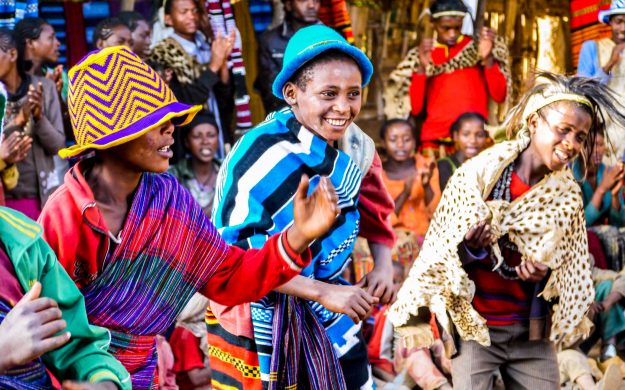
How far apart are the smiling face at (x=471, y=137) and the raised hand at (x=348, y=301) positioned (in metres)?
4.65

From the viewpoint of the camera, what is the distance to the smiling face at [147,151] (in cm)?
302

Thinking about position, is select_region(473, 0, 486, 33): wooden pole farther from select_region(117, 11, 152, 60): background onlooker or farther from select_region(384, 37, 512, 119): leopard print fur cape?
select_region(117, 11, 152, 60): background onlooker

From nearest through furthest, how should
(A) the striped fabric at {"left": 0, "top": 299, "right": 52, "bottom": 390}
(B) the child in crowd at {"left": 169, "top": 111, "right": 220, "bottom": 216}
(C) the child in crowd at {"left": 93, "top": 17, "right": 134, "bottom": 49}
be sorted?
(A) the striped fabric at {"left": 0, "top": 299, "right": 52, "bottom": 390}
(C) the child in crowd at {"left": 93, "top": 17, "right": 134, "bottom": 49}
(B) the child in crowd at {"left": 169, "top": 111, "right": 220, "bottom": 216}

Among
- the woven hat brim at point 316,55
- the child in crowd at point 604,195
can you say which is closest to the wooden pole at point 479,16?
the child in crowd at point 604,195

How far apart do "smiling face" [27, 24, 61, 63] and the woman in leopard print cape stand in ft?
10.9

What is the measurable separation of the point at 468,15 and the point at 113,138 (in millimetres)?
6284

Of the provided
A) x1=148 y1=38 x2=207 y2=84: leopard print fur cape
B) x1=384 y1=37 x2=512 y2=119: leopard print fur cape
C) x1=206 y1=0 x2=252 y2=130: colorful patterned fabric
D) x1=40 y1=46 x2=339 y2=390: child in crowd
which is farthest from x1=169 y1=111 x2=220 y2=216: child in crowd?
x1=40 y1=46 x2=339 y2=390: child in crowd

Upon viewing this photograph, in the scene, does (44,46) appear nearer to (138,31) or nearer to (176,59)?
(138,31)

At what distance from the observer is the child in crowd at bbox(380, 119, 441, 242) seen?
7641 mm

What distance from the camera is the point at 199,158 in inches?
280

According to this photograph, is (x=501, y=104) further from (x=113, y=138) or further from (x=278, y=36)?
(x=113, y=138)

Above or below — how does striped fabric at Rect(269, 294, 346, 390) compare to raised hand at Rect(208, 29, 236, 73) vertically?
below

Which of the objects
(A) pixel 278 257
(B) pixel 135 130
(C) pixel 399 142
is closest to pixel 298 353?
(A) pixel 278 257

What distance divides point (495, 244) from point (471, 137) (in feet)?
12.1
